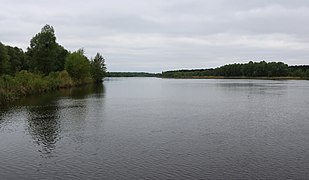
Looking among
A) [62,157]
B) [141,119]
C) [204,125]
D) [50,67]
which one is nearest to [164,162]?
[62,157]

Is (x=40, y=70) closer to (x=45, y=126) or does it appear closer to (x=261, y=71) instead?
(x=45, y=126)

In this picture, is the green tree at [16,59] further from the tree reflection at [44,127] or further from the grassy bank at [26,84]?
the tree reflection at [44,127]

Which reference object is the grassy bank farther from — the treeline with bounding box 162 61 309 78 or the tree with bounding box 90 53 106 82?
the treeline with bounding box 162 61 309 78

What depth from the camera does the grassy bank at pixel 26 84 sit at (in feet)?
116

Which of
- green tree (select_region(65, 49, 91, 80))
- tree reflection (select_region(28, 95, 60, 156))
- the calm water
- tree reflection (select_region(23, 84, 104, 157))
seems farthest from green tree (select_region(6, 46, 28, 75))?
the calm water

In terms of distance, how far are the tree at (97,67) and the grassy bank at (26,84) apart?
29.8 metres

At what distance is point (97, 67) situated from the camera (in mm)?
98312

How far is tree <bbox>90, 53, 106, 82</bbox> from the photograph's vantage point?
309ft

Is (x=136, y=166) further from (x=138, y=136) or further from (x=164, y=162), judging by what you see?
(x=138, y=136)

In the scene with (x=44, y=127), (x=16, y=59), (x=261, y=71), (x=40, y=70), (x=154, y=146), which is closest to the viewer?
(x=154, y=146)

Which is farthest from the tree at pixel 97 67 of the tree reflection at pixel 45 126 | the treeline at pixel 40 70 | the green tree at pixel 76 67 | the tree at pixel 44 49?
the tree reflection at pixel 45 126

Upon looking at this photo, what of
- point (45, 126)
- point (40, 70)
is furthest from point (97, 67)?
point (45, 126)

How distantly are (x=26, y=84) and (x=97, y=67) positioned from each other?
55365 mm

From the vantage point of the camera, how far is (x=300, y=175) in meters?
11.0
